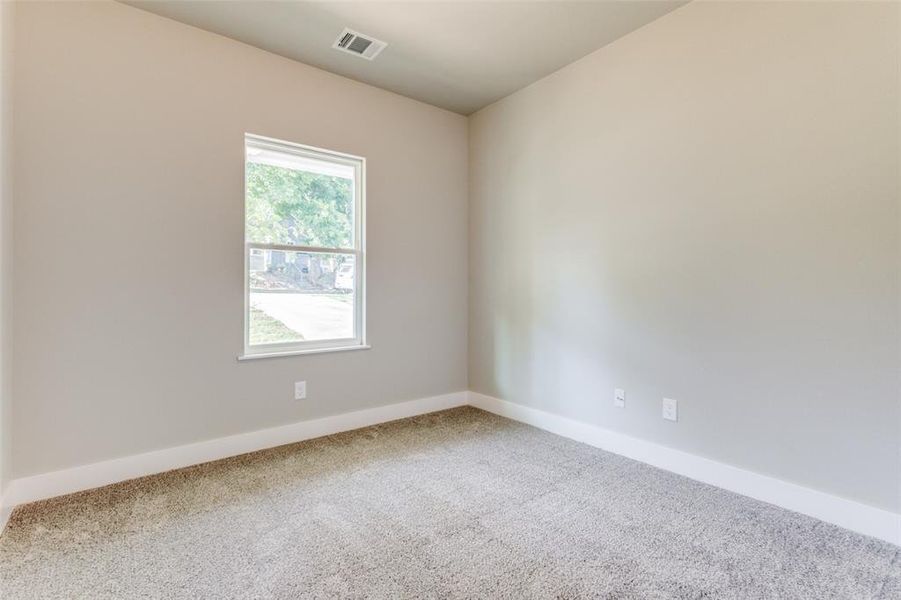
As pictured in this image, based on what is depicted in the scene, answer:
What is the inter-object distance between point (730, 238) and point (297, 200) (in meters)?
2.74

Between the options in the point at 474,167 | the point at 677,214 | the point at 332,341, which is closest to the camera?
the point at 677,214

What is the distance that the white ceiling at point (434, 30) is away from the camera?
238cm

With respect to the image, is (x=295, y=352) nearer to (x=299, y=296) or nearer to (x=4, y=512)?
(x=299, y=296)

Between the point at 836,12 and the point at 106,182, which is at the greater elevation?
the point at 836,12

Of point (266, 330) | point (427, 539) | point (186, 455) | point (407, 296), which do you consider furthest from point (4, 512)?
point (407, 296)

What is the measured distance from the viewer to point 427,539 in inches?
71.5

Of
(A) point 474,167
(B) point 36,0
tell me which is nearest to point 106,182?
(B) point 36,0

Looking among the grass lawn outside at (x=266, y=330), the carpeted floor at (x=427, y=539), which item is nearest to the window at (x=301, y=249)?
the grass lawn outside at (x=266, y=330)

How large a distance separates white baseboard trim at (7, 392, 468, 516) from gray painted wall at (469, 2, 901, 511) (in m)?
1.29

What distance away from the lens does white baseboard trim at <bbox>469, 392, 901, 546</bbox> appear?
72.2 inches

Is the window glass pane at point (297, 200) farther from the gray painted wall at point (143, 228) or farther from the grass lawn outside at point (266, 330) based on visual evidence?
the grass lawn outside at point (266, 330)

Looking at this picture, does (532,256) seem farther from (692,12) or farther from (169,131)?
(169,131)

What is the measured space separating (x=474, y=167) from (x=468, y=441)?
238 centimetres

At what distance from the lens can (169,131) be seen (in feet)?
8.15
